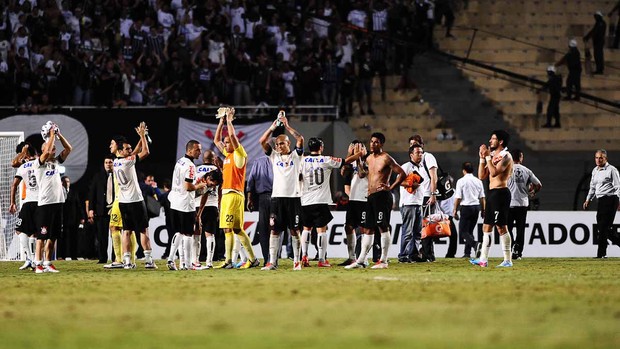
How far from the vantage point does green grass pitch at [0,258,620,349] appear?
873 cm

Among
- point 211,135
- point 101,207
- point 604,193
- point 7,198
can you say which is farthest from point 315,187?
point 211,135

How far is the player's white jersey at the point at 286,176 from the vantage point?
18984mm

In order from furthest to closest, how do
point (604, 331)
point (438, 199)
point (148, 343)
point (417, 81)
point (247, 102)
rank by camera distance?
point (417, 81) < point (247, 102) < point (438, 199) < point (604, 331) < point (148, 343)

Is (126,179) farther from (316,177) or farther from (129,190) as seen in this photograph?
(316,177)

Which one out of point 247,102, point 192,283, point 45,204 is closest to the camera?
point 192,283

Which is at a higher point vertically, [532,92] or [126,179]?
[532,92]

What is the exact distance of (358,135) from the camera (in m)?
32.2

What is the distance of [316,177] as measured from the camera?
19.3m

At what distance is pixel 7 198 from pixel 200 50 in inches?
326

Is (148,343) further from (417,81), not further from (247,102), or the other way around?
→ (417,81)

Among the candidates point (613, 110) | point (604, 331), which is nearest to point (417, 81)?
point (613, 110)

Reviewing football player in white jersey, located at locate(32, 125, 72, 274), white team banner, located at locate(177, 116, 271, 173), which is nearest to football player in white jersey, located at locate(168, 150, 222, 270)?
football player in white jersey, located at locate(32, 125, 72, 274)

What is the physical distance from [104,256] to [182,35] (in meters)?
10.0

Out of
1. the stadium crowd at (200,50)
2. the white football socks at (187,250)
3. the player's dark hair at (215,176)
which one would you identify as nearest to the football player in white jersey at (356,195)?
the player's dark hair at (215,176)
